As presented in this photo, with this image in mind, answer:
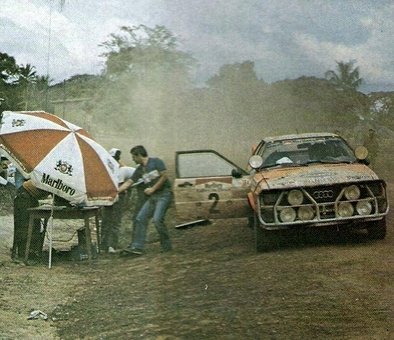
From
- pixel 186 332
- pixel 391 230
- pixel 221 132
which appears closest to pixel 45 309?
pixel 186 332

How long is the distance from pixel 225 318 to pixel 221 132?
2593cm

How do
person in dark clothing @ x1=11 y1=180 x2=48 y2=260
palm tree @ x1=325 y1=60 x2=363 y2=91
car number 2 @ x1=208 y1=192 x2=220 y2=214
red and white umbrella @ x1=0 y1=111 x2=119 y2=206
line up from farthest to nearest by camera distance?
1. palm tree @ x1=325 y1=60 x2=363 y2=91
2. car number 2 @ x1=208 y1=192 x2=220 y2=214
3. person in dark clothing @ x1=11 y1=180 x2=48 y2=260
4. red and white umbrella @ x1=0 y1=111 x2=119 y2=206

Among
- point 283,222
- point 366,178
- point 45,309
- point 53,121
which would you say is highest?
point 53,121

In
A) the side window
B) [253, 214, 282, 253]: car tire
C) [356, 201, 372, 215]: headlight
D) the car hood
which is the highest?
the side window

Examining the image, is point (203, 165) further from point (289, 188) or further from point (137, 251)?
point (289, 188)

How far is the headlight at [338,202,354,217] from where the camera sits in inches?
289

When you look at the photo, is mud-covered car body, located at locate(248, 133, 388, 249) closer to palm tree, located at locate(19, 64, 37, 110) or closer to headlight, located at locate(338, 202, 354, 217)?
headlight, located at locate(338, 202, 354, 217)

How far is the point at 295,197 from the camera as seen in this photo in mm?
7305

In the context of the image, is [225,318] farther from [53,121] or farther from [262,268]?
[53,121]

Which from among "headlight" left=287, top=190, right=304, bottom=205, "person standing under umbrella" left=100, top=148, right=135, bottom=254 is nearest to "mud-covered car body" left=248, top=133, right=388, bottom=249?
"headlight" left=287, top=190, right=304, bottom=205

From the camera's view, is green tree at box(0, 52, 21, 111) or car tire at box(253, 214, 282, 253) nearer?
car tire at box(253, 214, 282, 253)

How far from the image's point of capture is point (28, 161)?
7383 millimetres

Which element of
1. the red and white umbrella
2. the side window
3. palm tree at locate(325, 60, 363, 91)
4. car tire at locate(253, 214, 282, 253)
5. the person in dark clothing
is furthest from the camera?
palm tree at locate(325, 60, 363, 91)

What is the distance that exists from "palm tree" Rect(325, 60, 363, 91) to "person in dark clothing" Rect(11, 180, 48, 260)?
23.2 meters
